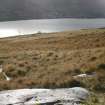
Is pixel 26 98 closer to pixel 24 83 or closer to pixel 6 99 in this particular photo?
pixel 6 99

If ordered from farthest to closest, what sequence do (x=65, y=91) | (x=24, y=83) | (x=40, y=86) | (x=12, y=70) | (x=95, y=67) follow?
(x=12, y=70) → (x=95, y=67) → (x=24, y=83) → (x=40, y=86) → (x=65, y=91)

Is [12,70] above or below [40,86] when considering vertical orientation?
above

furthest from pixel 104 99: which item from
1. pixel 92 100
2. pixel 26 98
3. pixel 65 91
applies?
Answer: pixel 26 98

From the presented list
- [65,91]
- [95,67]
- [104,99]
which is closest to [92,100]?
[104,99]

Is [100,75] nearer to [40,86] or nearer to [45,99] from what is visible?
[40,86]

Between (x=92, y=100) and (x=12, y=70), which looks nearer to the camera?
(x=92, y=100)

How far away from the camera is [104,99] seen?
995cm

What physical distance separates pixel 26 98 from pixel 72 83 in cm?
299

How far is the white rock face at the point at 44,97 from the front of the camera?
368 inches

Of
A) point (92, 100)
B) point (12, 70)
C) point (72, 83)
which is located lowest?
point (92, 100)

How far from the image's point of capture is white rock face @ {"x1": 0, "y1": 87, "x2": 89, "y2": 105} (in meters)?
9.36

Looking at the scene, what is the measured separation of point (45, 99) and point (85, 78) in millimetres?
3623

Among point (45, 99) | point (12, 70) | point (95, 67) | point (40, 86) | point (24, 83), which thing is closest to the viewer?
point (45, 99)

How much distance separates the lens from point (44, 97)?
32.1 feet
